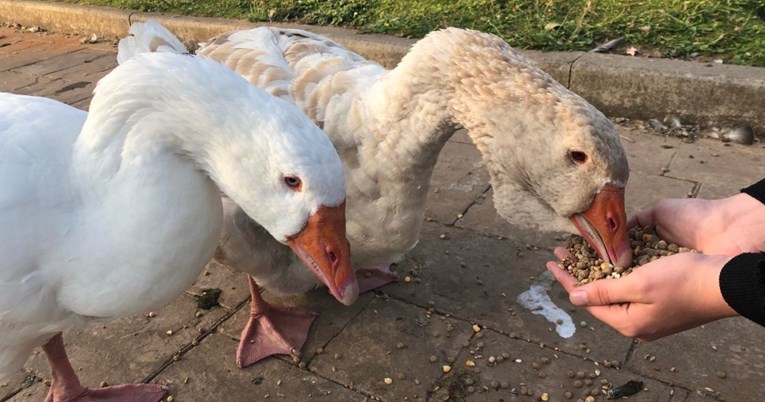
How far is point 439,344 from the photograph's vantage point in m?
3.04

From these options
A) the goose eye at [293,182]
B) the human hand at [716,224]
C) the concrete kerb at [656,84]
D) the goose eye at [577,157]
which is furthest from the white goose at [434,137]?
the concrete kerb at [656,84]

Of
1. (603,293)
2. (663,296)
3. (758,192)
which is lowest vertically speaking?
(603,293)

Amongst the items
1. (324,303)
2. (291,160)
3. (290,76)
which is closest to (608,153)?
(291,160)

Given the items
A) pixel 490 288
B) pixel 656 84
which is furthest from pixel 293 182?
pixel 656 84

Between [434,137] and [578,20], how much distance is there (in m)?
3.80

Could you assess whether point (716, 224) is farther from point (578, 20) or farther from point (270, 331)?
point (578, 20)

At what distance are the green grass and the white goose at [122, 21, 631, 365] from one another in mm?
3138

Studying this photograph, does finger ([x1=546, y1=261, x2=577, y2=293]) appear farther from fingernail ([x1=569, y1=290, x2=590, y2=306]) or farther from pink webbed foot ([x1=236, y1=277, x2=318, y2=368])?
pink webbed foot ([x1=236, y1=277, x2=318, y2=368])

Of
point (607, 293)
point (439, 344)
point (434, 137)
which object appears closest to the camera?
point (607, 293)

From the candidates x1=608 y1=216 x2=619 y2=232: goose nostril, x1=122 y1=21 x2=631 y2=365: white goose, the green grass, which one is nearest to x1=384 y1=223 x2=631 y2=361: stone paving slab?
x1=122 y1=21 x2=631 y2=365: white goose

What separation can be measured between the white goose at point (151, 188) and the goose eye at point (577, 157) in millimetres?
838

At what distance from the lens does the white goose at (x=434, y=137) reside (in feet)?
7.38

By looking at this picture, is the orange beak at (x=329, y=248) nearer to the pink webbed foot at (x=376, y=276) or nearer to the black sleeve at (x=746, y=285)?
the black sleeve at (x=746, y=285)

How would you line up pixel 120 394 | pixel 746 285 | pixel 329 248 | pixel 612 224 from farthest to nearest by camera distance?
1. pixel 120 394
2. pixel 612 224
3. pixel 329 248
4. pixel 746 285
